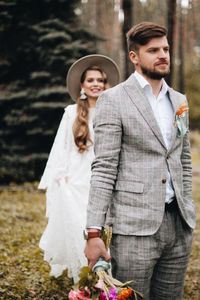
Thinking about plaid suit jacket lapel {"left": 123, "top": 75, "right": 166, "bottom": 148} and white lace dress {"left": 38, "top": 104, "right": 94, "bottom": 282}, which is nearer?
plaid suit jacket lapel {"left": 123, "top": 75, "right": 166, "bottom": 148}

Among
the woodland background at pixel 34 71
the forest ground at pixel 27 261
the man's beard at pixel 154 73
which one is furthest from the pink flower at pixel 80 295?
the woodland background at pixel 34 71

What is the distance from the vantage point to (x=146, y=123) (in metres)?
3.18

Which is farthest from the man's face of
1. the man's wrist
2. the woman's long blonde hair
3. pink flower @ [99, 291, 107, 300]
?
the woman's long blonde hair

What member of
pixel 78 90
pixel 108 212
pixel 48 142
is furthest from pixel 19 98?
pixel 108 212

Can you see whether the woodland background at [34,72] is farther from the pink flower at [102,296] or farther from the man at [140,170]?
the pink flower at [102,296]

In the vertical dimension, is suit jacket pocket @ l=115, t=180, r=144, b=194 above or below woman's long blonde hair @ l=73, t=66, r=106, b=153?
above

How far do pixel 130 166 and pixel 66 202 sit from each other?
1.96 meters

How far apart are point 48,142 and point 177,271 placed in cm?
950

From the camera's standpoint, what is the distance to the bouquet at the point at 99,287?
2.86 metres

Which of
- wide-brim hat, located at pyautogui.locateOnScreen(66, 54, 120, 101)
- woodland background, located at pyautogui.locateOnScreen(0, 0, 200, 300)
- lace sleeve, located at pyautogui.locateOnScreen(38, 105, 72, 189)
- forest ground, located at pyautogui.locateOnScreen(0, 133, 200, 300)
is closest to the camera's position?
forest ground, located at pyautogui.locateOnScreen(0, 133, 200, 300)

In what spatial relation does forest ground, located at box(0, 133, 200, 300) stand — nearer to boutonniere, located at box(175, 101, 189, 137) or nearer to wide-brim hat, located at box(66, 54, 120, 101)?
wide-brim hat, located at box(66, 54, 120, 101)

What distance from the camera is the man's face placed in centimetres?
320

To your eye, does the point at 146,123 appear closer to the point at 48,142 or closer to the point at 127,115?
the point at 127,115

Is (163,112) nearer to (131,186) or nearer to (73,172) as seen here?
(131,186)
